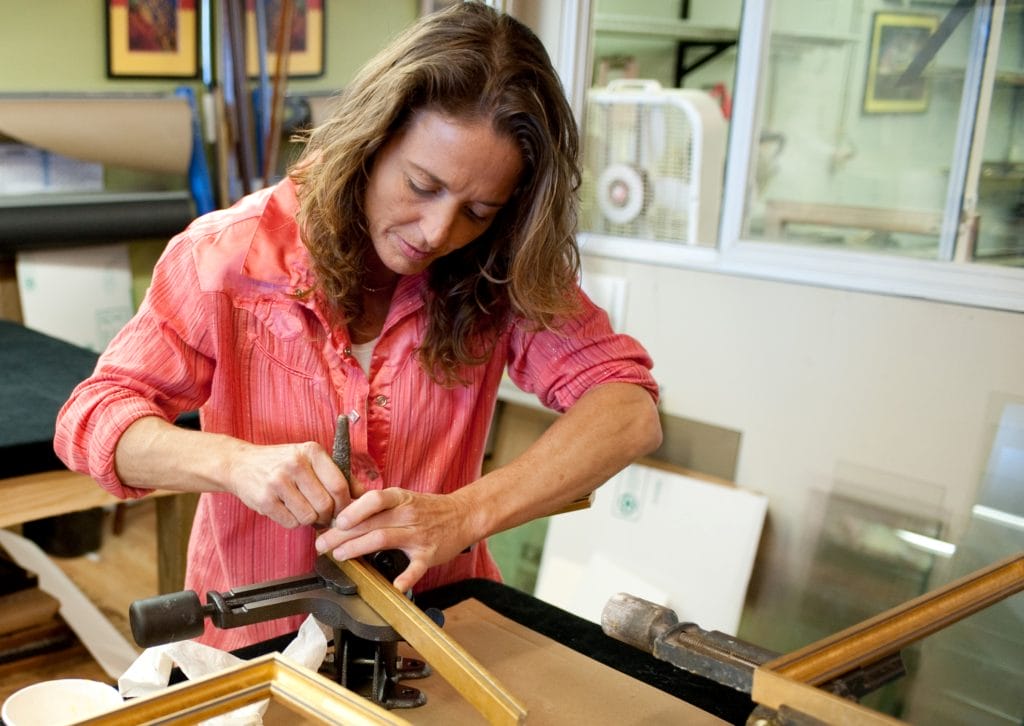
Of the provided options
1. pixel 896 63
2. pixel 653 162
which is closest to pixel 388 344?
pixel 653 162

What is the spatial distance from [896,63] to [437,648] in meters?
2.50

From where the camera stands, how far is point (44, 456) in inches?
75.1

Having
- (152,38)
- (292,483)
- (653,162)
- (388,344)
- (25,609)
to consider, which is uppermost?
(152,38)

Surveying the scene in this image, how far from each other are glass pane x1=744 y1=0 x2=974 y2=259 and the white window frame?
1.7 inches

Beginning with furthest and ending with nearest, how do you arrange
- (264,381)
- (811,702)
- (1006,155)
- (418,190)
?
(1006,155)
(264,381)
(418,190)
(811,702)

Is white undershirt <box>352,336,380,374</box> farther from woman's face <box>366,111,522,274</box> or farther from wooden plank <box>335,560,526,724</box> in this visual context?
wooden plank <box>335,560,526,724</box>

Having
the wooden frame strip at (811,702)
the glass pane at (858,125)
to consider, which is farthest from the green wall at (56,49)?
the wooden frame strip at (811,702)

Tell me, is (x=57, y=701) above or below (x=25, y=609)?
above

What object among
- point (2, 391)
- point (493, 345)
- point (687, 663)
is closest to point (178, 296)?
point (493, 345)

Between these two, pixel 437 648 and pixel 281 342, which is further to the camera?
pixel 281 342

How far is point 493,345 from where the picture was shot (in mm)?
1394

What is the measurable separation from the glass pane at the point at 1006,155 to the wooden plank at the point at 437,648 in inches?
70.4

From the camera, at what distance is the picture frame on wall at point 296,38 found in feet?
11.8

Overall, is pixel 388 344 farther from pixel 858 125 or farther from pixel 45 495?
pixel 858 125
